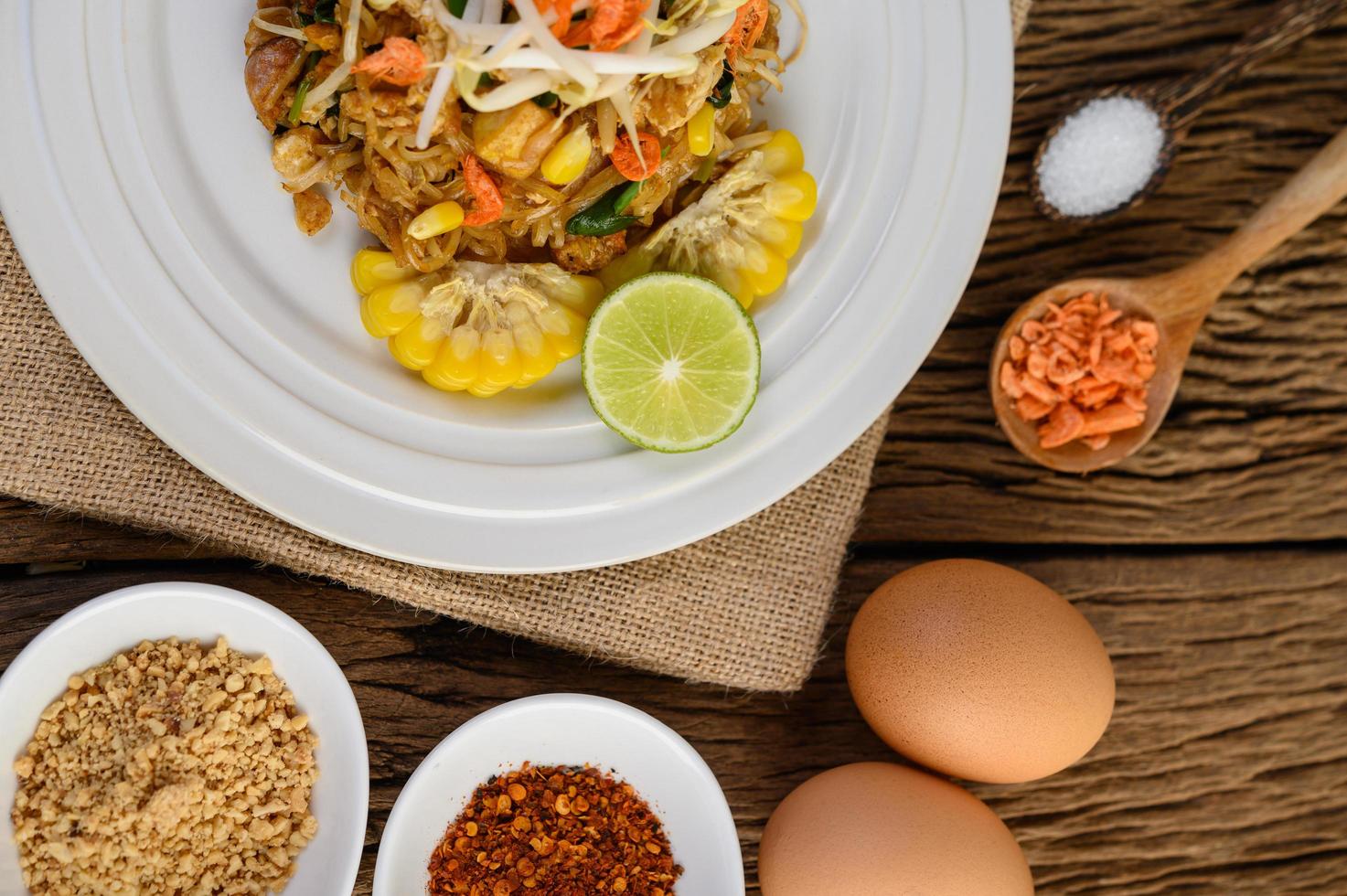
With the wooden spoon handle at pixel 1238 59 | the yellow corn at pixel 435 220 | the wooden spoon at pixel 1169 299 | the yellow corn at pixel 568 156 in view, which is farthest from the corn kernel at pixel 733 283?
the wooden spoon handle at pixel 1238 59

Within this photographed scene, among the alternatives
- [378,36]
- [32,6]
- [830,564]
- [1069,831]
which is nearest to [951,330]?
[830,564]

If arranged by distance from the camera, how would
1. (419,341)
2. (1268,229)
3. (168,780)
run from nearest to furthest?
1. (168,780)
2. (419,341)
3. (1268,229)

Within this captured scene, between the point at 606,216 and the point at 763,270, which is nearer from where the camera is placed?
the point at 606,216

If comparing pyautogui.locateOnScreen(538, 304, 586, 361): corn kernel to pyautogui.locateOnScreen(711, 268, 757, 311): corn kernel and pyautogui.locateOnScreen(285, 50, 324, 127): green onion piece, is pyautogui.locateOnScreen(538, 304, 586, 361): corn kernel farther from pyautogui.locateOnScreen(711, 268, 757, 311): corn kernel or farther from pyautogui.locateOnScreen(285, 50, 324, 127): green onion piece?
pyautogui.locateOnScreen(285, 50, 324, 127): green onion piece

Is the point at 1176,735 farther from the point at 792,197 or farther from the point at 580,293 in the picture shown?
the point at 580,293

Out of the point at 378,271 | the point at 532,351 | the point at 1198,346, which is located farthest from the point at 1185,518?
the point at 378,271

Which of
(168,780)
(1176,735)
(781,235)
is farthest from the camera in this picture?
(1176,735)

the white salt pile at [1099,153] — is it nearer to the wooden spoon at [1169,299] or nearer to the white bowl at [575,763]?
the wooden spoon at [1169,299]

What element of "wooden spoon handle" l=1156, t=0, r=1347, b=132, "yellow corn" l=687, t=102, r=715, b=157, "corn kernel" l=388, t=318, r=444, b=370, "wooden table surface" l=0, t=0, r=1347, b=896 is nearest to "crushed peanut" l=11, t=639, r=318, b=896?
"corn kernel" l=388, t=318, r=444, b=370
